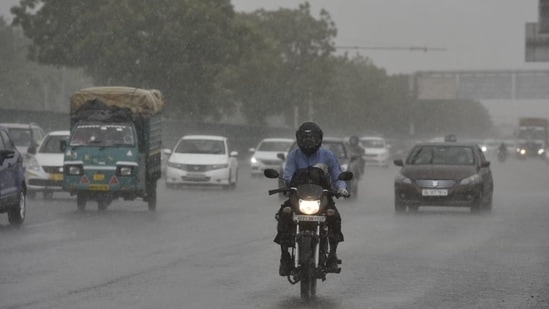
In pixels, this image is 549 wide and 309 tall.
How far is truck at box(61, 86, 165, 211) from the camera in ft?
87.6

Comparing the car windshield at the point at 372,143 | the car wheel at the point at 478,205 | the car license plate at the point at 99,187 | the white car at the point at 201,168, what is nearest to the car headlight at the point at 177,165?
the white car at the point at 201,168

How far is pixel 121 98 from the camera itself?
92.8ft

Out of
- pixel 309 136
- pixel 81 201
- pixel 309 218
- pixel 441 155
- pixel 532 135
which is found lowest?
pixel 532 135

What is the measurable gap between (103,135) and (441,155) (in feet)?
23.0

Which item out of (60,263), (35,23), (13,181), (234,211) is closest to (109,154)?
(234,211)

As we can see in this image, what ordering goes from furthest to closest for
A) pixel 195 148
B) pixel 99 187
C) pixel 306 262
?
1. pixel 195 148
2. pixel 99 187
3. pixel 306 262

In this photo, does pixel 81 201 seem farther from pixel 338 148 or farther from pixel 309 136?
pixel 309 136

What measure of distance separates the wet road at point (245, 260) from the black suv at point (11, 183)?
30 centimetres

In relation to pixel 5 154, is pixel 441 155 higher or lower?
lower

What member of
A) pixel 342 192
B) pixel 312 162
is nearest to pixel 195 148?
pixel 312 162

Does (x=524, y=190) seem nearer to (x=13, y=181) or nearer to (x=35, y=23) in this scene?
(x=13, y=181)

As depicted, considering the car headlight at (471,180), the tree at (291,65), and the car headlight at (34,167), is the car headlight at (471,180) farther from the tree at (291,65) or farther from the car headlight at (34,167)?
the tree at (291,65)

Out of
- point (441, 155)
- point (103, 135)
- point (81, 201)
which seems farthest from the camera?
point (441, 155)

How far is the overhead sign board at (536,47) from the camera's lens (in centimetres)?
5925
